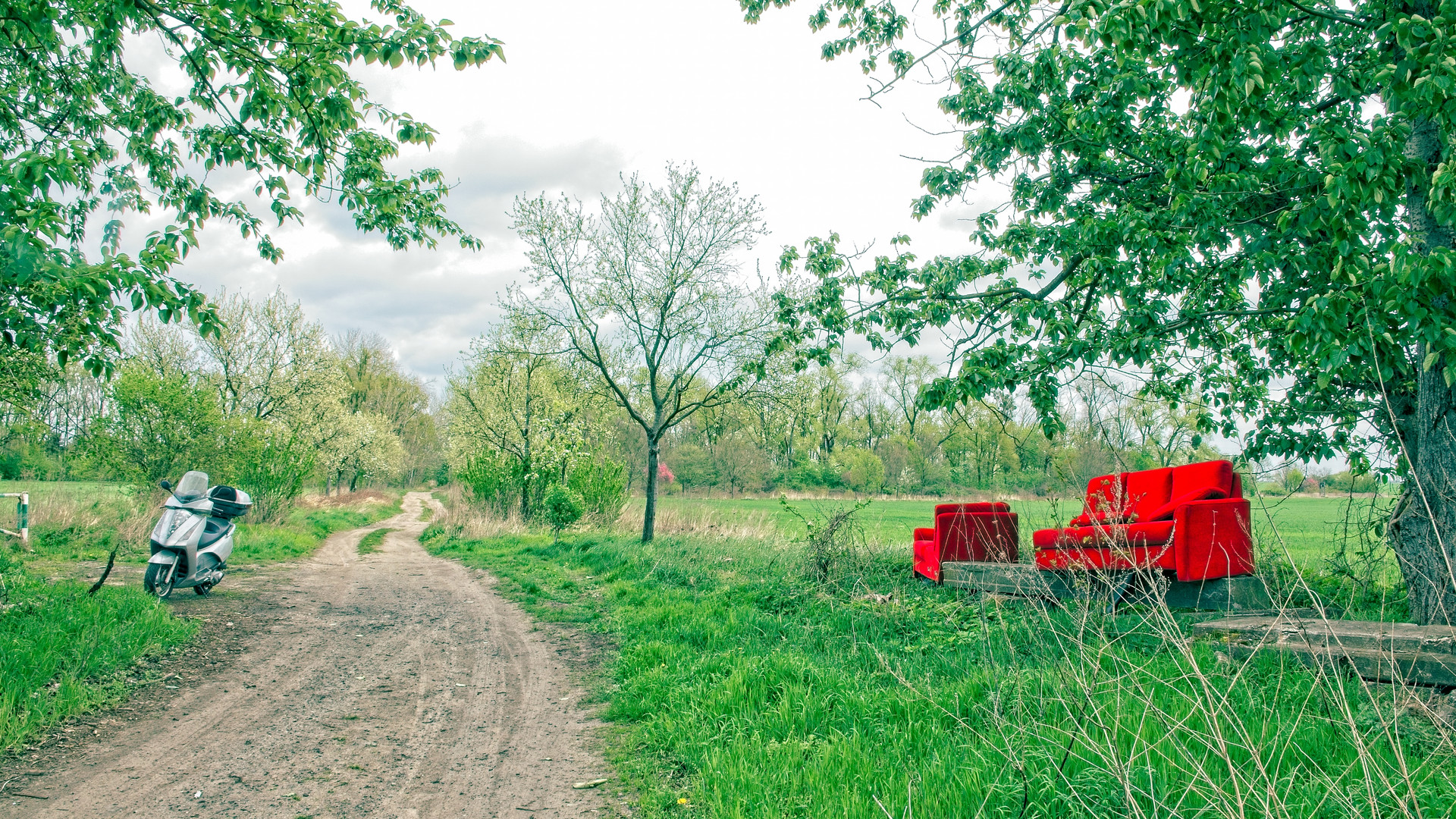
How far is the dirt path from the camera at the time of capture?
3.27 metres

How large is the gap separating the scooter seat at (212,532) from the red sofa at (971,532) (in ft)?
27.2

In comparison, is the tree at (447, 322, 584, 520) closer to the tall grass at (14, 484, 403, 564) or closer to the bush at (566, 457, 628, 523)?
the bush at (566, 457, 628, 523)

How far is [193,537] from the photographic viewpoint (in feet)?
25.4

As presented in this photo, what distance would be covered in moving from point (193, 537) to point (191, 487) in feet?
2.29

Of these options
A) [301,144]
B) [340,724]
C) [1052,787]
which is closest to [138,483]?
[301,144]

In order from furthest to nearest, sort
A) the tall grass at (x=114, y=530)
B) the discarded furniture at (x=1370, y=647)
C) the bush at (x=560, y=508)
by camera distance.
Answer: the bush at (x=560, y=508) < the tall grass at (x=114, y=530) < the discarded furniture at (x=1370, y=647)

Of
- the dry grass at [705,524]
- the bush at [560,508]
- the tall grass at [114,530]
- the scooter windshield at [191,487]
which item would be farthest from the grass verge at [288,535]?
the dry grass at [705,524]

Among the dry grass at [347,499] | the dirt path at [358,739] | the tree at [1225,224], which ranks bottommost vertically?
the dry grass at [347,499]

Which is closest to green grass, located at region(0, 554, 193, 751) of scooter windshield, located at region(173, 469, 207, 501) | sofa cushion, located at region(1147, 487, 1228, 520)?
scooter windshield, located at region(173, 469, 207, 501)

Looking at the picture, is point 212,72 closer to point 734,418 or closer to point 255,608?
point 255,608

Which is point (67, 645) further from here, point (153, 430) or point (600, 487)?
point (600, 487)

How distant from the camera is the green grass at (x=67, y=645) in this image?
4.07 m

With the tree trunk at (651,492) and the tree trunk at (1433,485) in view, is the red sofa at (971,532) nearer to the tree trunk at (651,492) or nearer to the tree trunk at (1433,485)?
the tree trunk at (1433,485)

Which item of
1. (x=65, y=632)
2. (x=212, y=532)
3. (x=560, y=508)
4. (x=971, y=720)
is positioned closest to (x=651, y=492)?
(x=560, y=508)
